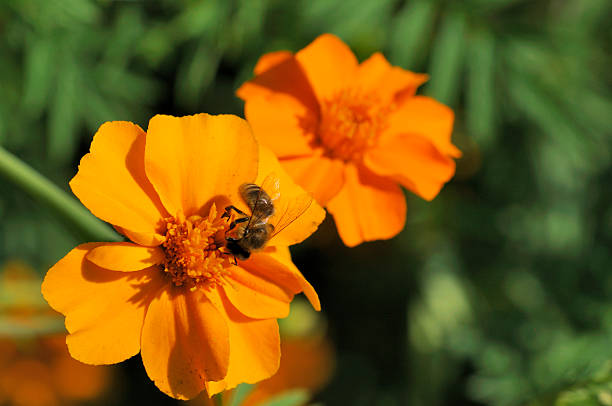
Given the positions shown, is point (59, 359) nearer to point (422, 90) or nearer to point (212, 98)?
point (212, 98)

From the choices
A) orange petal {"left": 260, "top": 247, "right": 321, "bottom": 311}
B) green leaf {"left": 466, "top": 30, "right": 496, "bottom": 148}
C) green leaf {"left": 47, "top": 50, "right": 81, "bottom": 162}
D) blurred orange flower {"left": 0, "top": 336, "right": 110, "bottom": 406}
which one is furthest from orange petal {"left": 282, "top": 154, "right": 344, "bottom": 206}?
blurred orange flower {"left": 0, "top": 336, "right": 110, "bottom": 406}

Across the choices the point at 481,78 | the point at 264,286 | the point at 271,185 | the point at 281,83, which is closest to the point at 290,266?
the point at 264,286

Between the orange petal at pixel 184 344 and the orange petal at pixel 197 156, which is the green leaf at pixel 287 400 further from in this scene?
the orange petal at pixel 197 156

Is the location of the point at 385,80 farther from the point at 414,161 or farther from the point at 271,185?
the point at 271,185

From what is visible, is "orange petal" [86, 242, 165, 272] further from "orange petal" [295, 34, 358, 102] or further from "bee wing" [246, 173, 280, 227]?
"orange petal" [295, 34, 358, 102]

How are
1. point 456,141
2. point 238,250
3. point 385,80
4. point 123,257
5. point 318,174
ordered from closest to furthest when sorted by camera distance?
1. point 123,257
2. point 238,250
3. point 318,174
4. point 385,80
5. point 456,141

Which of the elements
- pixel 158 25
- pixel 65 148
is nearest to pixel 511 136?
pixel 158 25

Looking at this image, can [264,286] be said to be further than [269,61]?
No
